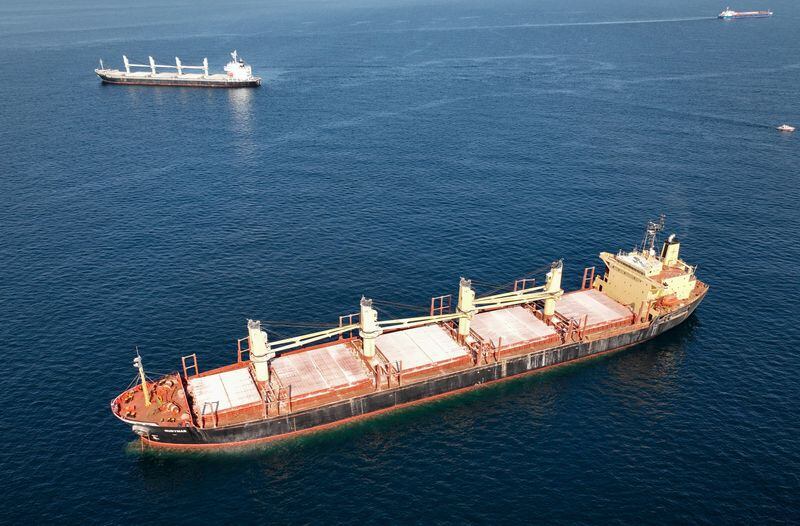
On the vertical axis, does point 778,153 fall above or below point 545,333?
above

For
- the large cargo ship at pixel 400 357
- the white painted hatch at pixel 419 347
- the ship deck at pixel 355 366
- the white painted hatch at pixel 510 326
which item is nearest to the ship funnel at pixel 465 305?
the large cargo ship at pixel 400 357

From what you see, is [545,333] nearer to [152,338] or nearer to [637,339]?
[637,339]

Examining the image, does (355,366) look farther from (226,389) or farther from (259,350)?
(226,389)

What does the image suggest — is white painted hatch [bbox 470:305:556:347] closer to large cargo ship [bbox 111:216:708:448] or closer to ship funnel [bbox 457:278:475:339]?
large cargo ship [bbox 111:216:708:448]

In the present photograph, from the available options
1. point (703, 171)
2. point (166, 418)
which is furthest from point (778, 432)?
point (703, 171)

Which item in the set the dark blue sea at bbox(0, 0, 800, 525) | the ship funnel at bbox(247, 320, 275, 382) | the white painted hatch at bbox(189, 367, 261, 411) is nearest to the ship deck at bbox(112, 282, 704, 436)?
the white painted hatch at bbox(189, 367, 261, 411)
